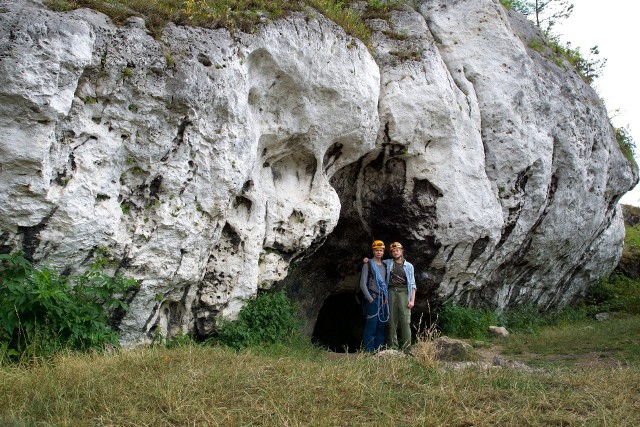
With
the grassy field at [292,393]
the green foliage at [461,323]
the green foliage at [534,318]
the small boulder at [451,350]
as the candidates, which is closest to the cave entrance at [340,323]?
the green foliage at [461,323]

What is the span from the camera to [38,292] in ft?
16.2

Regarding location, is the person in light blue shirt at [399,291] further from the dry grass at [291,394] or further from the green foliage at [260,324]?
the dry grass at [291,394]

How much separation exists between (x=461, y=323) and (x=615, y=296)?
21.0ft

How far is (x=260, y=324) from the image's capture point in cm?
738

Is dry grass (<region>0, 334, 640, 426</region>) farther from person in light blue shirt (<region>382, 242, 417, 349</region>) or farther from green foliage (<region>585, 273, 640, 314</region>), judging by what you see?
green foliage (<region>585, 273, 640, 314</region>)

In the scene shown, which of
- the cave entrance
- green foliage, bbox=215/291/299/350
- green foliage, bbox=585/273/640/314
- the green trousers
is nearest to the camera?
green foliage, bbox=215/291/299/350

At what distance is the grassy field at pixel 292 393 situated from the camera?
403 centimetres

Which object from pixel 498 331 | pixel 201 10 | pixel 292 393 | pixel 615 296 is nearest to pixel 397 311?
pixel 498 331

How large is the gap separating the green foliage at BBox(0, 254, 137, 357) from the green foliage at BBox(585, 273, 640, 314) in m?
12.2

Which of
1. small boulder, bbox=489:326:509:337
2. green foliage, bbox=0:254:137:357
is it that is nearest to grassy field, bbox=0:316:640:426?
green foliage, bbox=0:254:137:357

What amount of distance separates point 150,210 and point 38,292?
1.57 m

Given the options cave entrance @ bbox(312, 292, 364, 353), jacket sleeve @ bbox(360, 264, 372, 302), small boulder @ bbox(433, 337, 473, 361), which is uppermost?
jacket sleeve @ bbox(360, 264, 372, 302)

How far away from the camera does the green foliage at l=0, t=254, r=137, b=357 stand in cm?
498

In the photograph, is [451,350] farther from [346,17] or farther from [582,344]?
[346,17]
